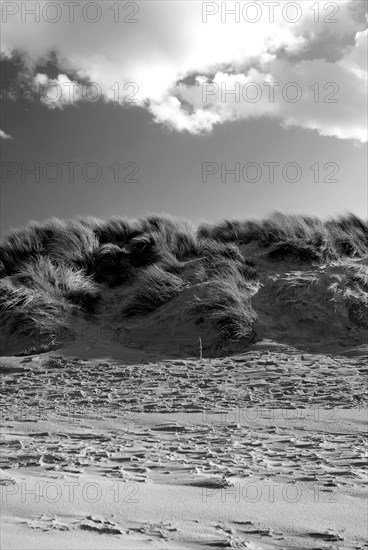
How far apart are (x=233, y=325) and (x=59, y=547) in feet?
23.9

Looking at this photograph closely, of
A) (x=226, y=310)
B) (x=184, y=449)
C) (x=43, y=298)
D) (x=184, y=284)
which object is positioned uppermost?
(x=184, y=284)

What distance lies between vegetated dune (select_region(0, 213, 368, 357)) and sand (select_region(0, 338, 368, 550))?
0.69m

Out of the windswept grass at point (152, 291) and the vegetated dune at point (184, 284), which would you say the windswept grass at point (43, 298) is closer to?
the vegetated dune at point (184, 284)

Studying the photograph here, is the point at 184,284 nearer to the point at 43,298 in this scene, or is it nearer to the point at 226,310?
the point at 226,310

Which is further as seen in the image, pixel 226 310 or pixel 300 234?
pixel 300 234

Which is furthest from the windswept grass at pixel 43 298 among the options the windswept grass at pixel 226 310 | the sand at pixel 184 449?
the windswept grass at pixel 226 310

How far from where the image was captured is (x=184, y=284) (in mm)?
10859

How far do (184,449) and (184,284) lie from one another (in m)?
6.66

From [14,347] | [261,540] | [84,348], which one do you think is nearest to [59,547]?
[261,540]

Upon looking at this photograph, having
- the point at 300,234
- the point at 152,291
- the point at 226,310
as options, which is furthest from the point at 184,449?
the point at 300,234

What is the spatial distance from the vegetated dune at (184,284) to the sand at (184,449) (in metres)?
0.69

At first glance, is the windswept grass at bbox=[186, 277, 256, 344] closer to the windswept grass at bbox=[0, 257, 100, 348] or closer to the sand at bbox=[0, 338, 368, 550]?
the sand at bbox=[0, 338, 368, 550]

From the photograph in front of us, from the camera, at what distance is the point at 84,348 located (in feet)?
29.2

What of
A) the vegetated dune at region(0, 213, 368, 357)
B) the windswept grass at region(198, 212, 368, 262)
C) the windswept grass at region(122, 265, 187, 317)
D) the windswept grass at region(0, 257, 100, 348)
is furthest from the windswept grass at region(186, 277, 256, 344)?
the windswept grass at region(0, 257, 100, 348)
